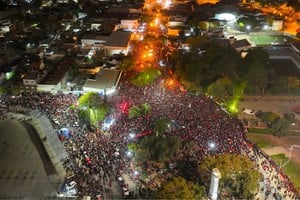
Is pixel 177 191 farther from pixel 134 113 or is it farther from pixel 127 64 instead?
pixel 127 64

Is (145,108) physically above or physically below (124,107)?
above

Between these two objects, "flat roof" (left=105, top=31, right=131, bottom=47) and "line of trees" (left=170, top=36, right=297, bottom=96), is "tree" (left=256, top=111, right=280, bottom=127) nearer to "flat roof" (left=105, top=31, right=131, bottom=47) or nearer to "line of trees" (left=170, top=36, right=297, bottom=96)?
"line of trees" (left=170, top=36, right=297, bottom=96)

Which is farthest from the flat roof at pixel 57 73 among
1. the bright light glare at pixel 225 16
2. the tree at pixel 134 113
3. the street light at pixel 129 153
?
the bright light glare at pixel 225 16

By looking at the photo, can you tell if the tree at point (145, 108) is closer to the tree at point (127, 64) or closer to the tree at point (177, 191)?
the tree at point (177, 191)

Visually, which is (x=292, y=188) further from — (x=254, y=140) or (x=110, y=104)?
(x=110, y=104)

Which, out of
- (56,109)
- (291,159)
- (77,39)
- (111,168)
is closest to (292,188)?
(291,159)

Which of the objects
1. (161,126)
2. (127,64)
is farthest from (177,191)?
(127,64)
